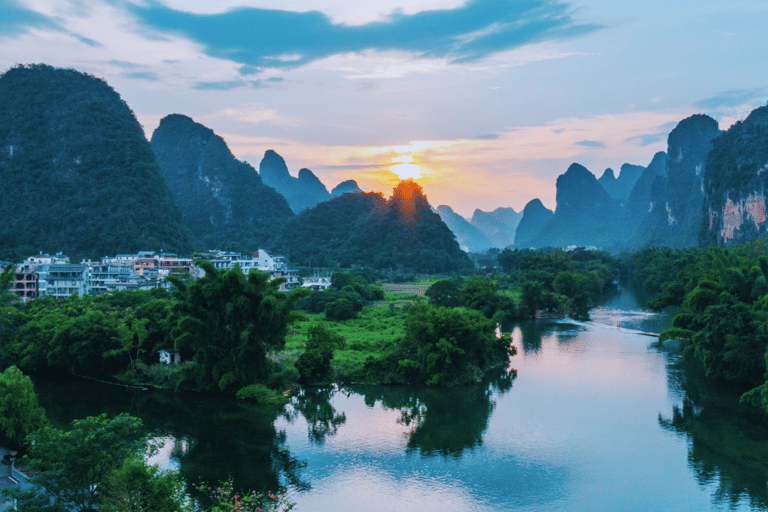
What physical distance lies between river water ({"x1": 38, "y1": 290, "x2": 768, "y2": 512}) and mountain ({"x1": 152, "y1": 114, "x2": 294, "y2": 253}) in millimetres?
74426

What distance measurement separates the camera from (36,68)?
73.6 meters

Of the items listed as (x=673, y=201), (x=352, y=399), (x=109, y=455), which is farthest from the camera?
(x=673, y=201)

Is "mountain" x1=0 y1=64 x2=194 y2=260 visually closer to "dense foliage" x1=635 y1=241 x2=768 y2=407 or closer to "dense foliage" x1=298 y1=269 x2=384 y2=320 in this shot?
"dense foliage" x1=298 y1=269 x2=384 y2=320

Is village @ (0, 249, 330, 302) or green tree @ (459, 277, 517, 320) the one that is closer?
green tree @ (459, 277, 517, 320)

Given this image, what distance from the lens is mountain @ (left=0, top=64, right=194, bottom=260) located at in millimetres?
61250

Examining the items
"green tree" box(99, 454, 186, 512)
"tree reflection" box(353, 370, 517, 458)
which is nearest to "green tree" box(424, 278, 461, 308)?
"tree reflection" box(353, 370, 517, 458)

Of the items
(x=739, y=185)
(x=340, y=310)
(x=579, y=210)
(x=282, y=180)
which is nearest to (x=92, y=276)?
(x=340, y=310)

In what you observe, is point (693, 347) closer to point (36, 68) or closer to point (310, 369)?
point (310, 369)

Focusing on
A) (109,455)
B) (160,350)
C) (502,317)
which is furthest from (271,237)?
(109,455)

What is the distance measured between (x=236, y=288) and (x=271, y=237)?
73.9 meters

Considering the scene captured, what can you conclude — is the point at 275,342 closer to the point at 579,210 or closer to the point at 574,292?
the point at 574,292

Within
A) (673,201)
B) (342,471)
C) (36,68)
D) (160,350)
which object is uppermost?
(36,68)

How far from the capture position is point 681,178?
124 m

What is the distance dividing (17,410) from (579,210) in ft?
584
